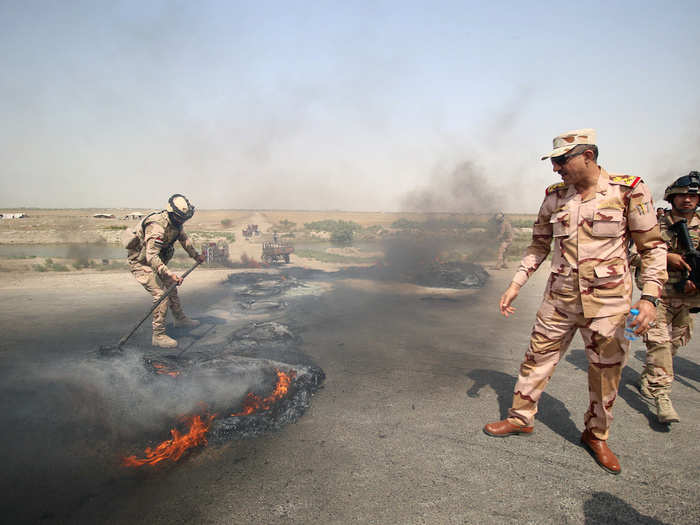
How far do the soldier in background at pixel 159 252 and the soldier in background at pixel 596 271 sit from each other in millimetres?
4444

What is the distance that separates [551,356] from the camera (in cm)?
248

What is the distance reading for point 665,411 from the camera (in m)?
2.83

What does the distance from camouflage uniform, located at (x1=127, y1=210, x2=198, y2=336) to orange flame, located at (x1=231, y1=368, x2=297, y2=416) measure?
101 inches

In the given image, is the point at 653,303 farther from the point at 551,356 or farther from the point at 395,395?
the point at 395,395

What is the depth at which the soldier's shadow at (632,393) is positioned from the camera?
9.37 ft

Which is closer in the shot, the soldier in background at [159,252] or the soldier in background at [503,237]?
the soldier in background at [159,252]

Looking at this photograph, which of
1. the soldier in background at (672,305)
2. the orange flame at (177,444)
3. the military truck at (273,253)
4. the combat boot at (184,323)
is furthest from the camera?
the military truck at (273,253)

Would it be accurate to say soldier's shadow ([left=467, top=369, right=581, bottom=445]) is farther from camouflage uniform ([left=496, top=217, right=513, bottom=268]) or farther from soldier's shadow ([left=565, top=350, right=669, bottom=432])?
camouflage uniform ([left=496, top=217, right=513, bottom=268])

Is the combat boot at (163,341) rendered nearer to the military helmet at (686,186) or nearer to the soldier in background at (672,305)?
the soldier in background at (672,305)

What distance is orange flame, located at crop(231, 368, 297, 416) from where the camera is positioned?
9.62 feet

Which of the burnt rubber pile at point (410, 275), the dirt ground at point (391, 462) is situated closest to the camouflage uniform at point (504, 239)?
the burnt rubber pile at point (410, 275)

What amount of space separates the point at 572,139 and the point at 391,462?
2505mm

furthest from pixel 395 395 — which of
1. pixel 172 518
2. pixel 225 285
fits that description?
pixel 225 285

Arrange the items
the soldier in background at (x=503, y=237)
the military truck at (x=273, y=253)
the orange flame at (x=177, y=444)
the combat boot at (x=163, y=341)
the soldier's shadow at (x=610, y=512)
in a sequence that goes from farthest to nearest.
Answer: the military truck at (x=273, y=253), the soldier in background at (x=503, y=237), the combat boot at (x=163, y=341), the orange flame at (x=177, y=444), the soldier's shadow at (x=610, y=512)
